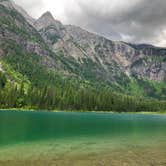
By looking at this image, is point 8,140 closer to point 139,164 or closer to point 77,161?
point 77,161

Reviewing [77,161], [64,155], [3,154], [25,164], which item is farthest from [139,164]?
[3,154]

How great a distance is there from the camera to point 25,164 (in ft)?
112

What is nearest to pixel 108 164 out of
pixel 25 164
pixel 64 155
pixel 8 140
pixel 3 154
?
pixel 64 155

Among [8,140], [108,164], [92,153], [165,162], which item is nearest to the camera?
[108,164]

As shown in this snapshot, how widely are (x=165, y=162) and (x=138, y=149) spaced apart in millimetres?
12314

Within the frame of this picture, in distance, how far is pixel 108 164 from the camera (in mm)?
37062

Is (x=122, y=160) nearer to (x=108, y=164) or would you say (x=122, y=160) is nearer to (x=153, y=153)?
(x=108, y=164)

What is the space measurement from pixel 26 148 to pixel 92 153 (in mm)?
11184

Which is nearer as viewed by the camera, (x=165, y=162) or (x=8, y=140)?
(x=165, y=162)

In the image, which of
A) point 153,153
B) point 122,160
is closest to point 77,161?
point 122,160

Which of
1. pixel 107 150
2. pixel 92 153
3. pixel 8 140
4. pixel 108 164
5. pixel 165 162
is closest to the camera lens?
pixel 108 164

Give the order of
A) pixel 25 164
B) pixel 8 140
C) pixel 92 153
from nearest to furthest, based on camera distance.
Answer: pixel 25 164
pixel 92 153
pixel 8 140

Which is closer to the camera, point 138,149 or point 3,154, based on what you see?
point 3,154

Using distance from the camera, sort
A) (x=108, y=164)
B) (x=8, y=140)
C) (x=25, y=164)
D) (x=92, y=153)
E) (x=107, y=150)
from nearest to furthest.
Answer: (x=25, y=164) → (x=108, y=164) → (x=92, y=153) → (x=107, y=150) → (x=8, y=140)
